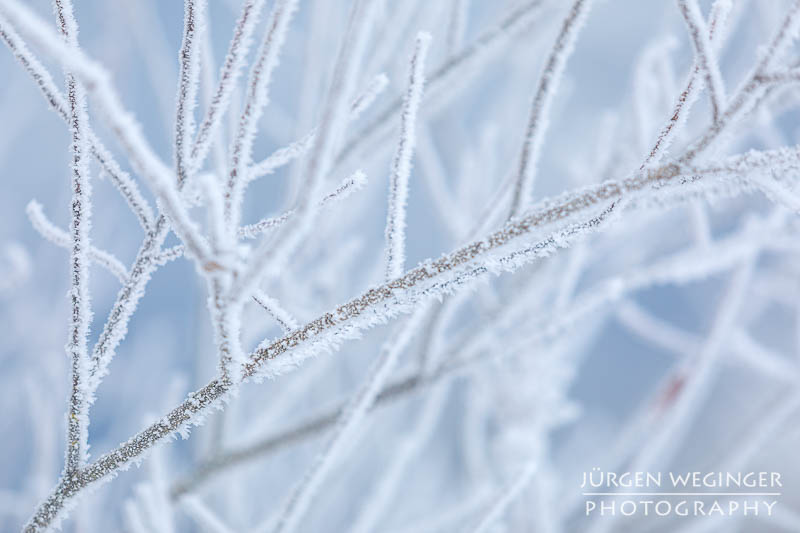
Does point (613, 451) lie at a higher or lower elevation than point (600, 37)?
lower

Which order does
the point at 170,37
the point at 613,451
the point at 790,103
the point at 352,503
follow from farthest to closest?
the point at 170,37, the point at 352,503, the point at 613,451, the point at 790,103

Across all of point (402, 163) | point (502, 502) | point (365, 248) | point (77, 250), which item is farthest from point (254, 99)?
point (365, 248)

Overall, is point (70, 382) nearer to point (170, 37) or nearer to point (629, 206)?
point (629, 206)

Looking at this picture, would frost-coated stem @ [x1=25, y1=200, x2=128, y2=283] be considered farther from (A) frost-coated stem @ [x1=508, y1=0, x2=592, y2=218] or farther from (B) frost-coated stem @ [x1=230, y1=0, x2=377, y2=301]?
(A) frost-coated stem @ [x1=508, y1=0, x2=592, y2=218]

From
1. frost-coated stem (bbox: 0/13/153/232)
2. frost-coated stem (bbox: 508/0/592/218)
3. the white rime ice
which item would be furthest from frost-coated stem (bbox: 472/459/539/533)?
frost-coated stem (bbox: 0/13/153/232)

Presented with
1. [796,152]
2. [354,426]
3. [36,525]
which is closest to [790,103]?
[796,152]

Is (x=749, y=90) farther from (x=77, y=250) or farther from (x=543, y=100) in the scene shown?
(x=77, y=250)
